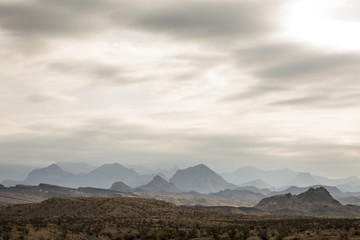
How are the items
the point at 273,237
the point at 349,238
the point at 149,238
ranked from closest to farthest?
the point at 349,238, the point at 273,237, the point at 149,238

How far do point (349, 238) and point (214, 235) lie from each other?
655 inches

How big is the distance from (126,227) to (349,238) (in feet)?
110

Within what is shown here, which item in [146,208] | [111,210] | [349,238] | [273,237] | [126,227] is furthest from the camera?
[146,208]

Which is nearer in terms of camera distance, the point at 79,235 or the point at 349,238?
the point at 349,238

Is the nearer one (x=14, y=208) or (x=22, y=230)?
(x=22, y=230)

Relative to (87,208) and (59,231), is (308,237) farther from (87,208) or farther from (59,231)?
(87,208)

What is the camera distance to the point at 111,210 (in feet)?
337

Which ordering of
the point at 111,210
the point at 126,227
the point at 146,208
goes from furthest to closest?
1. the point at 146,208
2. the point at 111,210
3. the point at 126,227

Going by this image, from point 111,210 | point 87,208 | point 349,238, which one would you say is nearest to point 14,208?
point 87,208

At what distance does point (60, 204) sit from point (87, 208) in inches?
469

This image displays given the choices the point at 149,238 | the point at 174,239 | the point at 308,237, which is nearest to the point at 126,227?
the point at 149,238

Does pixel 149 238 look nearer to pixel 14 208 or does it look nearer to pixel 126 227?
pixel 126 227

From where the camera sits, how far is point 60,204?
11556 cm

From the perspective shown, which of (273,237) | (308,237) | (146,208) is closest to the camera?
(308,237)
